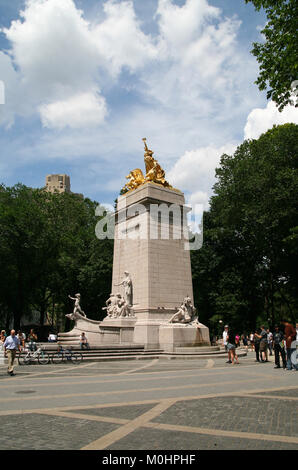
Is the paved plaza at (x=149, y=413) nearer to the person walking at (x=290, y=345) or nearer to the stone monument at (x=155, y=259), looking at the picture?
the person walking at (x=290, y=345)

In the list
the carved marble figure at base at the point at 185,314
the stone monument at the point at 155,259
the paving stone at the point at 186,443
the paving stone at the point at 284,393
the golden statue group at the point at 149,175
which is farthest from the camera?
the golden statue group at the point at 149,175

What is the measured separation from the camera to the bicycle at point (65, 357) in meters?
18.1

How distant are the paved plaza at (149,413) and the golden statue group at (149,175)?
1775 centimetres

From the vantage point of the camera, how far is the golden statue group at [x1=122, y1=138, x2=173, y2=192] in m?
28.2

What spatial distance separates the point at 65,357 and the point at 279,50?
16436 millimetres

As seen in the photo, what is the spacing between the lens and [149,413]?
23.9 feet

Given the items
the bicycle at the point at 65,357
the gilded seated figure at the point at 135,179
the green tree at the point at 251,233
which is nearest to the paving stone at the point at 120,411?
the bicycle at the point at 65,357

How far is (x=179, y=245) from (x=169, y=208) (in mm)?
2657

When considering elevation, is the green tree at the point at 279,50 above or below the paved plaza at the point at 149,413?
above

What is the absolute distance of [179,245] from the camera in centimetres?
2695

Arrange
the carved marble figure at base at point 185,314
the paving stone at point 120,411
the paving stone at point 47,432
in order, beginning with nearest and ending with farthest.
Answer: the paving stone at point 47,432 → the paving stone at point 120,411 → the carved marble figure at base at point 185,314

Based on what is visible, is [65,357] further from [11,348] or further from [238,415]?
[238,415]
